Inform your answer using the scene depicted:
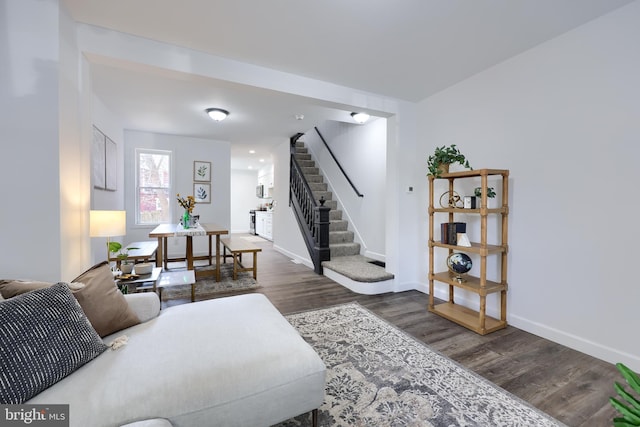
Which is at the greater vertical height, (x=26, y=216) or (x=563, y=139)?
(x=563, y=139)

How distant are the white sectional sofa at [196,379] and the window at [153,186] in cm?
472

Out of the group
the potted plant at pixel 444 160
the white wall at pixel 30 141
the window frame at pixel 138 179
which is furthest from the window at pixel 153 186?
the potted plant at pixel 444 160

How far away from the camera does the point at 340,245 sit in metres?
4.76

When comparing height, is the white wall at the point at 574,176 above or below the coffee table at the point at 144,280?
above

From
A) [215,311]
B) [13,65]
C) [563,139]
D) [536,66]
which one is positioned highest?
[536,66]

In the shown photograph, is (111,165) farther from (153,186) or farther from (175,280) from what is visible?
(175,280)

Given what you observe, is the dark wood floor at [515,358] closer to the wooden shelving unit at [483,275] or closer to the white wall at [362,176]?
the wooden shelving unit at [483,275]

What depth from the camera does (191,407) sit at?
102 cm

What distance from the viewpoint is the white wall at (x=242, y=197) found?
Answer: 10.7 meters

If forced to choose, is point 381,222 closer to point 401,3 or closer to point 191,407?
point 401,3

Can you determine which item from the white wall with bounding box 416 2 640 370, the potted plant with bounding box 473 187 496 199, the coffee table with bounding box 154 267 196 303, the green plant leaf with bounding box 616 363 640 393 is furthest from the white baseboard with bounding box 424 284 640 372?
the coffee table with bounding box 154 267 196 303

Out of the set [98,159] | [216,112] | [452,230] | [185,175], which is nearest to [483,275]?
[452,230]

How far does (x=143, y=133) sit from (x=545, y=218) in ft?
21.5

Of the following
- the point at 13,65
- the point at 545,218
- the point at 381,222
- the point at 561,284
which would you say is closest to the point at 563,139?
the point at 545,218
